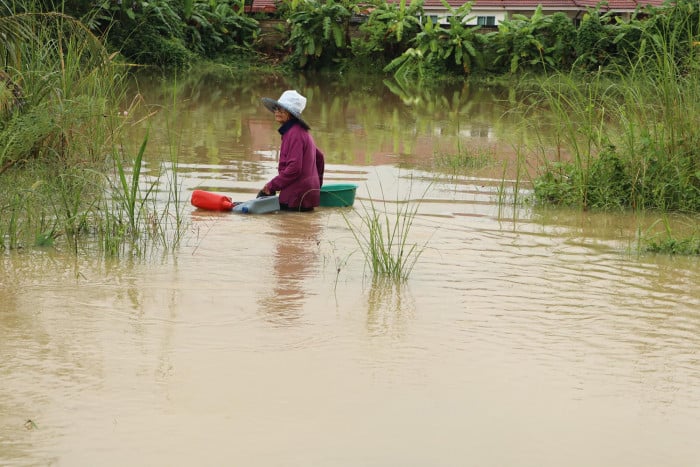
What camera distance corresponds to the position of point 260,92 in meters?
19.3

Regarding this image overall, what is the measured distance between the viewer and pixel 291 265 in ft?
22.6

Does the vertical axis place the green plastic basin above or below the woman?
below

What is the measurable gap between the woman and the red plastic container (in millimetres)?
348

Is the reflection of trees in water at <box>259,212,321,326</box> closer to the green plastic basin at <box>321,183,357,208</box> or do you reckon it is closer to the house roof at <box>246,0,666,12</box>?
the green plastic basin at <box>321,183,357,208</box>

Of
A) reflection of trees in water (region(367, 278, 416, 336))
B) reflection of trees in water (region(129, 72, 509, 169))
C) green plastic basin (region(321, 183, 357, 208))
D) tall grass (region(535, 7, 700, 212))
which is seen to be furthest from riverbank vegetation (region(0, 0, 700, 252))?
reflection of trees in water (region(367, 278, 416, 336))


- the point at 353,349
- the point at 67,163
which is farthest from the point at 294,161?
the point at 353,349

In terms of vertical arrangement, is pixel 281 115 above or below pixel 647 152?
above

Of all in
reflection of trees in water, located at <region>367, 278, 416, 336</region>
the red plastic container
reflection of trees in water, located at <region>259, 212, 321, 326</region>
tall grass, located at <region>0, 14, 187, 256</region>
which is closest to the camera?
reflection of trees in water, located at <region>367, 278, 416, 336</region>

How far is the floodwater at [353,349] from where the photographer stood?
13.4ft

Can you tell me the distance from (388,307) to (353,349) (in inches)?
31.3

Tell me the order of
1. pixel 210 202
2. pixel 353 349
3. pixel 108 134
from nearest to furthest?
pixel 353 349, pixel 210 202, pixel 108 134

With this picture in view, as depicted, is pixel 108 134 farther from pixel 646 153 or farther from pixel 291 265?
pixel 646 153

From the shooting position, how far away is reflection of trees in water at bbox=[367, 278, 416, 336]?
220 inches

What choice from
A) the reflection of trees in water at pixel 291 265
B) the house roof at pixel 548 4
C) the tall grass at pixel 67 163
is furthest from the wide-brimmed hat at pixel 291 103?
the house roof at pixel 548 4
